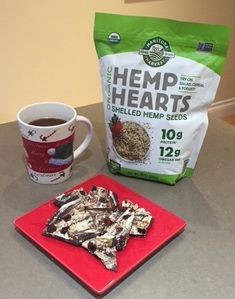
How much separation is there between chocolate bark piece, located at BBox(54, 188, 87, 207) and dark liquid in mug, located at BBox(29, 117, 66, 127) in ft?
0.45

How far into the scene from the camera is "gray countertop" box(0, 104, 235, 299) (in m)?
0.45

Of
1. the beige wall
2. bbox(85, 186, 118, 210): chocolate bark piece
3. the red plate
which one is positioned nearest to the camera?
the red plate

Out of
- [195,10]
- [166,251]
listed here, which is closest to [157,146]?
[166,251]

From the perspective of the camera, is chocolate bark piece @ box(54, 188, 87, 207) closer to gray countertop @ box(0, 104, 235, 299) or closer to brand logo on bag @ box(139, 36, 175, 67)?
gray countertop @ box(0, 104, 235, 299)

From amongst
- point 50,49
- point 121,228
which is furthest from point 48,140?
point 50,49

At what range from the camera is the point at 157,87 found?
619 mm

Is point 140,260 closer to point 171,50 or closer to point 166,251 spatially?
point 166,251

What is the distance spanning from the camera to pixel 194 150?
2.20 feet

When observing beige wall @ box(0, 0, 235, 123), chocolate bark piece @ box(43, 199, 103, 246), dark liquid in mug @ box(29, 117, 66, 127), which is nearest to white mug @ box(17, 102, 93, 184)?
dark liquid in mug @ box(29, 117, 66, 127)

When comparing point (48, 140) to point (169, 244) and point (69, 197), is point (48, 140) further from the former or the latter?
point (169, 244)

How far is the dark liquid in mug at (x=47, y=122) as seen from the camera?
2.10ft

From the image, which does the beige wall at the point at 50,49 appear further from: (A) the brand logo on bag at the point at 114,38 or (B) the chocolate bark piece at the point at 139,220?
(B) the chocolate bark piece at the point at 139,220

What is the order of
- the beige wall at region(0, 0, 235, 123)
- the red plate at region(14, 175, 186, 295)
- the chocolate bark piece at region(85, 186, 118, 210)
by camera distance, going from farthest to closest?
the beige wall at region(0, 0, 235, 123)
the chocolate bark piece at region(85, 186, 118, 210)
the red plate at region(14, 175, 186, 295)

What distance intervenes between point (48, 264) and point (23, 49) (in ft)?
3.13
